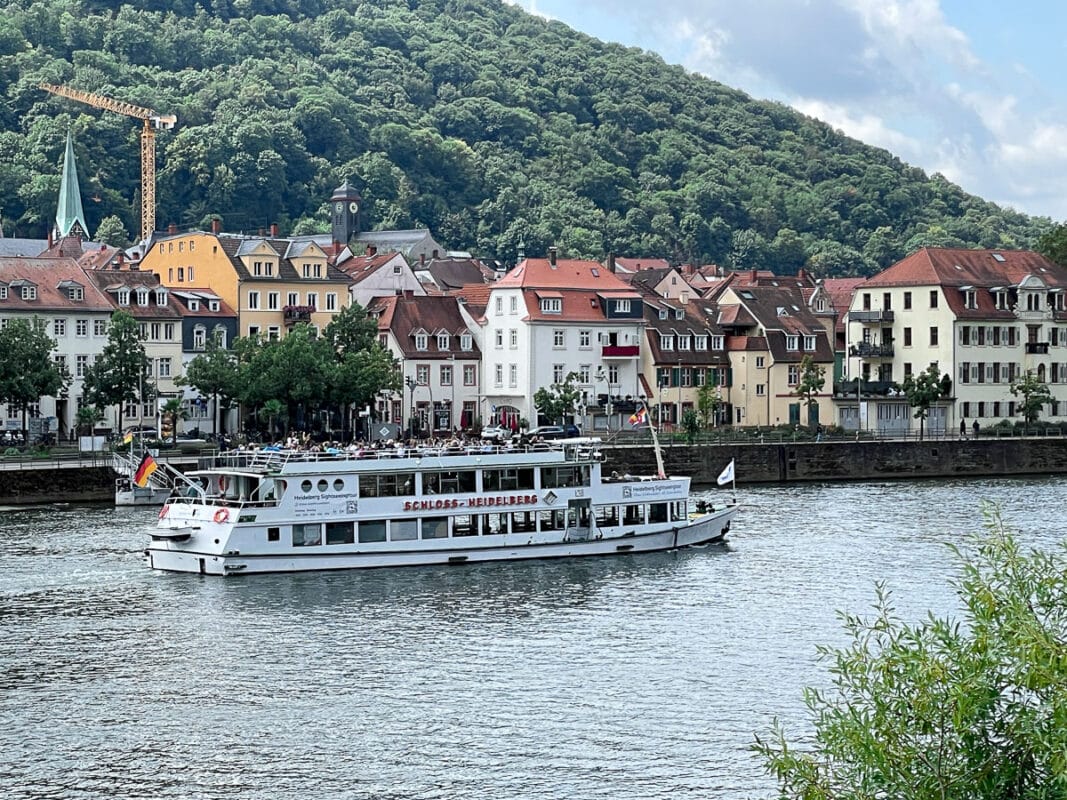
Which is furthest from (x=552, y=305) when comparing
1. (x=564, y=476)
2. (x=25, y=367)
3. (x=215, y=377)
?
(x=564, y=476)

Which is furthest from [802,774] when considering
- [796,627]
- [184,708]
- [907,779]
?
[796,627]

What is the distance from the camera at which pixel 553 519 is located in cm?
7031

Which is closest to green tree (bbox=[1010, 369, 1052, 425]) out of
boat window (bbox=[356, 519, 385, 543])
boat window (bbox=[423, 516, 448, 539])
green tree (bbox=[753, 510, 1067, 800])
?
boat window (bbox=[423, 516, 448, 539])

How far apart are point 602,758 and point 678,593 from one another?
2187cm

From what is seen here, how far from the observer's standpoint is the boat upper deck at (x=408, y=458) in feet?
218

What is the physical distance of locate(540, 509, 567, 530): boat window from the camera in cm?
7012

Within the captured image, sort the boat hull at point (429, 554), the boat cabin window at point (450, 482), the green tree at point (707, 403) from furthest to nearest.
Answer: the green tree at point (707, 403) → the boat cabin window at point (450, 482) → the boat hull at point (429, 554)

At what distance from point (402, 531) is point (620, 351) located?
54.0 metres

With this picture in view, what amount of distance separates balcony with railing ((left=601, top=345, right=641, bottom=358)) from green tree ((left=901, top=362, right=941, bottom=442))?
57.0ft

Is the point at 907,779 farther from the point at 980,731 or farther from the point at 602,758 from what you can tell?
the point at 602,758

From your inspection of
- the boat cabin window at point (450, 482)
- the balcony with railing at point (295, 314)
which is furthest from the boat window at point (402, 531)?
the balcony with railing at point (295, 314)

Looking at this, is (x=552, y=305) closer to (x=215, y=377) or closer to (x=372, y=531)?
(x=215, y=377)

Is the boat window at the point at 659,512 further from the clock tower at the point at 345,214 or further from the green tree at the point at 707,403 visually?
the clock tower at the point at 345,214

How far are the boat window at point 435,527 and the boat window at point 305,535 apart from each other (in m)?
3.86
